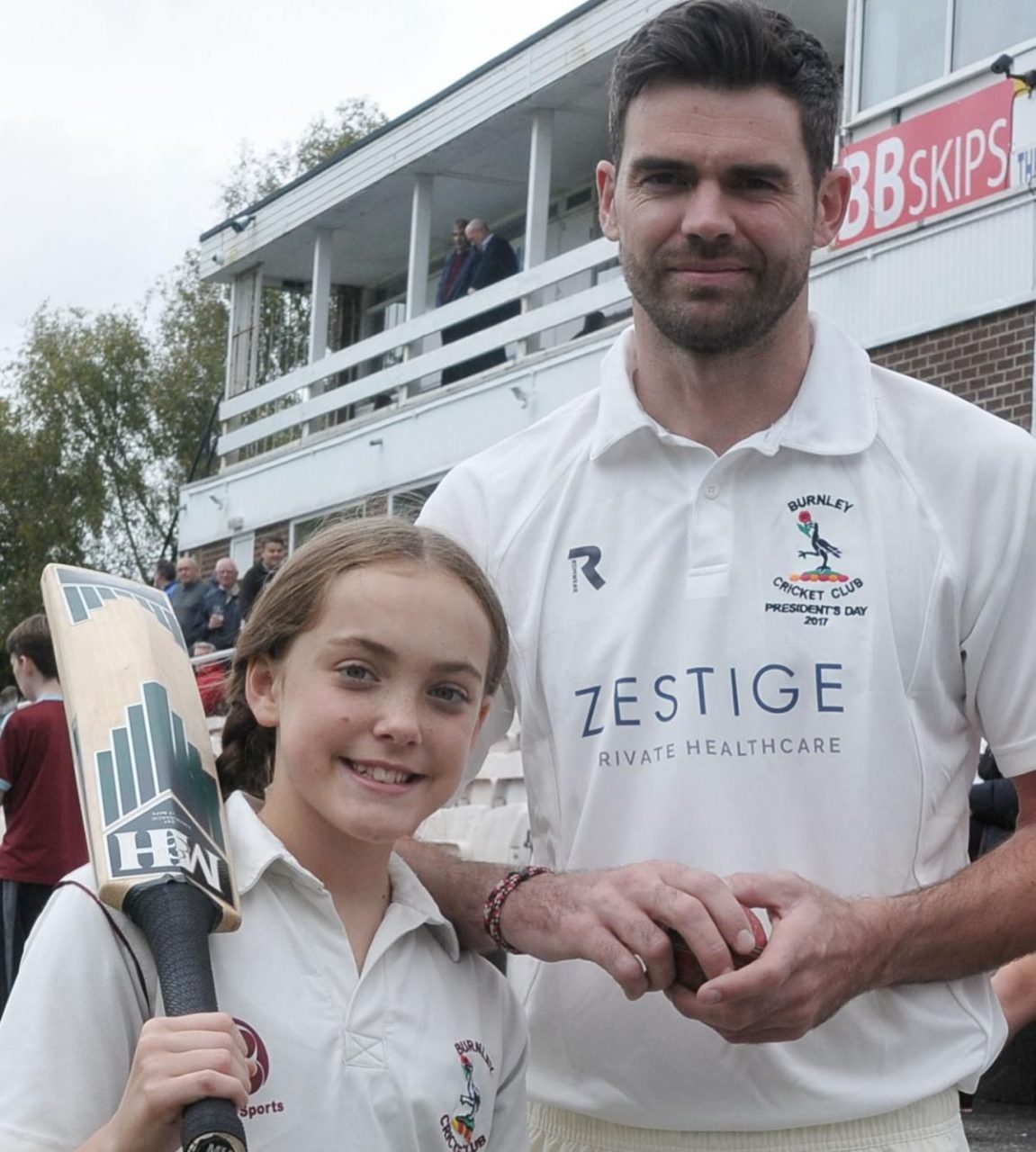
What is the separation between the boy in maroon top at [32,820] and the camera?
8.43 m

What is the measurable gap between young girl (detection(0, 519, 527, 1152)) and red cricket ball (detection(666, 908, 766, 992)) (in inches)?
13.5

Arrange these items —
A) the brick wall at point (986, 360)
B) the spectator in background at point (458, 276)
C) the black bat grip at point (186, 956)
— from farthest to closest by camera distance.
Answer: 1. the spectator in background at point (458, 276)
2. the brick wall at point (986, 360)
3. the black bat grip at point (186, 956)

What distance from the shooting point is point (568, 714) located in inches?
109

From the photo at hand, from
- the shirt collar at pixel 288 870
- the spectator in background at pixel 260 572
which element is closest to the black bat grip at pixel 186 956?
the shirt collar at pixel 288 870

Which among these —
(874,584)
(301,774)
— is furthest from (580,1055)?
(874,584)

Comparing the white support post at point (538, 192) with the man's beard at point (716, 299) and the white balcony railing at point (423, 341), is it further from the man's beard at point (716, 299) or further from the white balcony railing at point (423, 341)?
the man's beard at point (716, 299)

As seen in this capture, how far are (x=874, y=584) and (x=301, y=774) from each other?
0.85 metres

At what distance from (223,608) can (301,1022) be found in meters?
15.3

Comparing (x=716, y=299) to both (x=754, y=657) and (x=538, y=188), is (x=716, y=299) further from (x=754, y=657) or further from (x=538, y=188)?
(x=538, y=188)

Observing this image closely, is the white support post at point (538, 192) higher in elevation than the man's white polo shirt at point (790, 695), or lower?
higher

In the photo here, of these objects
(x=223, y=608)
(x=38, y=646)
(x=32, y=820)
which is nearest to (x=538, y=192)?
(x=223, y=608)

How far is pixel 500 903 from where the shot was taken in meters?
2.68

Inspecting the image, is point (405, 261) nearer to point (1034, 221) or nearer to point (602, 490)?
point (1034, 221)

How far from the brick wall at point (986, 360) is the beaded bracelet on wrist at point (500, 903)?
367 inches
